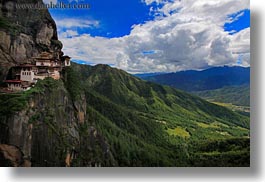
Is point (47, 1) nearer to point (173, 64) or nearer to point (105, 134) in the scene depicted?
point (173, 64)

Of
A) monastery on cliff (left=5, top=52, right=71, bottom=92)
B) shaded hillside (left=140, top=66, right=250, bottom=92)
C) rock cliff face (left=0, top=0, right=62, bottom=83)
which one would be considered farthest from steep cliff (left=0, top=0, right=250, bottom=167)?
shaded hillside (left=140, top=66, right=250, bottom=92)

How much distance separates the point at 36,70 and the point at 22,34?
1570 millimetres

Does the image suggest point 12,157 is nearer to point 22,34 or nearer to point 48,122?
point 48,122

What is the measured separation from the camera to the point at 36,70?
9.02 meters

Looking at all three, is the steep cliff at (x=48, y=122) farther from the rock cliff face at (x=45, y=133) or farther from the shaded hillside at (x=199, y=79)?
the shaded hillside at (x=199, y=79)

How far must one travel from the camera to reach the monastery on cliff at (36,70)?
8688mm

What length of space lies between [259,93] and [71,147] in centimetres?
571

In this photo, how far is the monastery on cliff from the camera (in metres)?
8.69

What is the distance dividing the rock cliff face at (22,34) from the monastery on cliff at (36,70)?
0.83 ft

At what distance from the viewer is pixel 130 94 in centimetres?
3769

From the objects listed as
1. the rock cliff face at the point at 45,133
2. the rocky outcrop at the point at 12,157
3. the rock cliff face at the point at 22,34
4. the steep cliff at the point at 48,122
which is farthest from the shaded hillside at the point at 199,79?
the rocky outcrop at the point at 12,157

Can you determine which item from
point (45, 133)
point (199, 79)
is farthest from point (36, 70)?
point (199, 79)

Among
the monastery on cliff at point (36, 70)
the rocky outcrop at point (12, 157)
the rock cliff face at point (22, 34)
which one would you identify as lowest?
the rocky outcrop at point (12, 157)

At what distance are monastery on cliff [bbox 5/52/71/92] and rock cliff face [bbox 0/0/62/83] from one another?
0.83 feet
